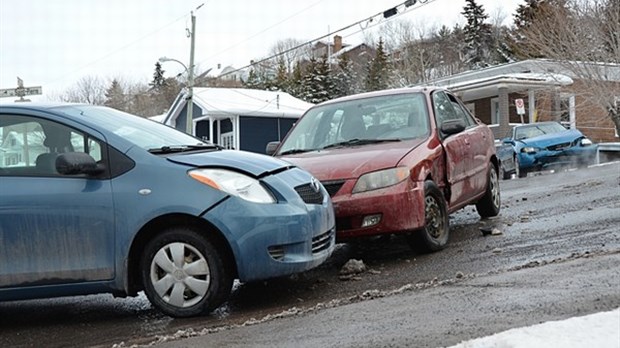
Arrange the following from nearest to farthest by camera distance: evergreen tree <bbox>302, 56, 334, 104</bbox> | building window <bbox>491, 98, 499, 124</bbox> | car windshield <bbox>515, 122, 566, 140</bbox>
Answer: car windshield <bbox>515, 122, 566, 140</bbox>
building window <bbox>491, 98, 499, 124</bbox>
evergreen tree <bbox>302, 56, 334, 104</bbox>

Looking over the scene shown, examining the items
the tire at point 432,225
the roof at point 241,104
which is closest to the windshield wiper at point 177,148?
the tire at point 432,225

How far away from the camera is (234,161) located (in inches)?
186

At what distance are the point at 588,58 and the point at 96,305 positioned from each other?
22714mm

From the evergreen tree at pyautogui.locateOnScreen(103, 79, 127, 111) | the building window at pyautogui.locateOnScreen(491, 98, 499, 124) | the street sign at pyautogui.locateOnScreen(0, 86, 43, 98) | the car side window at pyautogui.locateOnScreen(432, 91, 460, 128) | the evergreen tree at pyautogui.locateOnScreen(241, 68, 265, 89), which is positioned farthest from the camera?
the evergreen tree at pyautogui.locateOnScreen(241, 68, 265, 89)

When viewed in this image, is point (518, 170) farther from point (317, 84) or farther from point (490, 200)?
point (317, 84)

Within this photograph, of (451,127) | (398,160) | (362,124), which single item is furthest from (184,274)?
(451,127)

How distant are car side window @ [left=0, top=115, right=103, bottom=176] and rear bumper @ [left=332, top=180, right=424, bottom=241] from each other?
6.80 ft

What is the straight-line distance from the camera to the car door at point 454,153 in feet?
21.2

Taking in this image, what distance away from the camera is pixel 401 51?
55.0 meters

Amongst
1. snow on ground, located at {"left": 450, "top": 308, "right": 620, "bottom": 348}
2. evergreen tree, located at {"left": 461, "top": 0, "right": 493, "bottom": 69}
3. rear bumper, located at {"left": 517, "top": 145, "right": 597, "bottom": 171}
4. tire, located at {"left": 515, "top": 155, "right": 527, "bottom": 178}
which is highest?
evergreen tree, located at {"left": 461, "top": 0, "right": 493, "bottom": 69}

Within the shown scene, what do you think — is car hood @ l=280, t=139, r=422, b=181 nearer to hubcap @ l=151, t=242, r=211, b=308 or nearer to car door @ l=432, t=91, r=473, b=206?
car door @ l=432, t=91, r=473, b=206

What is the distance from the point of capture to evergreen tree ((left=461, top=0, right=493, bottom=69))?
5366cm

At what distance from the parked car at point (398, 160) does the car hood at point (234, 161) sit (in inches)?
33.9

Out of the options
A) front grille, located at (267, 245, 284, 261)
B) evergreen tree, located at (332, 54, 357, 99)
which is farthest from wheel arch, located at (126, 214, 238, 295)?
evergreen tree, located at (332, 54, 357, 99)
